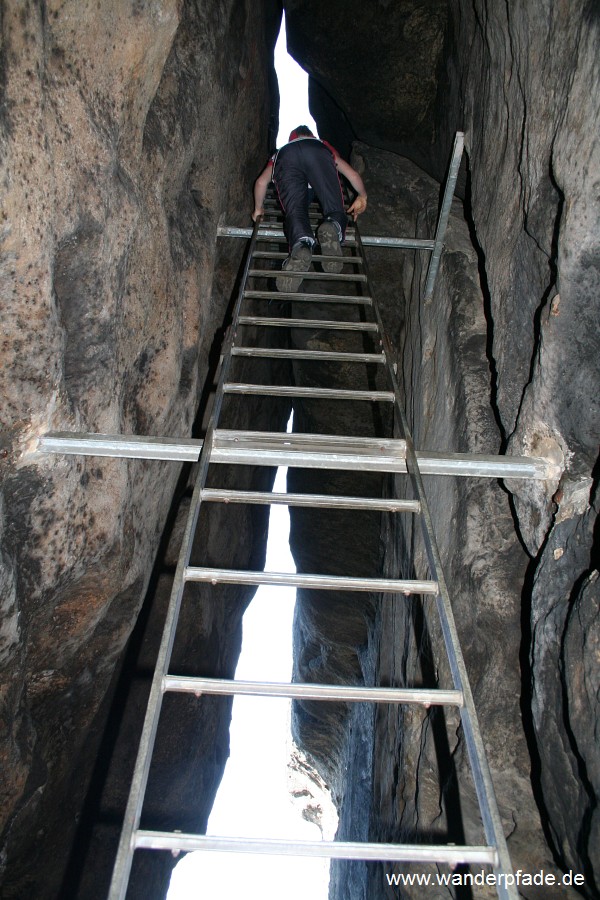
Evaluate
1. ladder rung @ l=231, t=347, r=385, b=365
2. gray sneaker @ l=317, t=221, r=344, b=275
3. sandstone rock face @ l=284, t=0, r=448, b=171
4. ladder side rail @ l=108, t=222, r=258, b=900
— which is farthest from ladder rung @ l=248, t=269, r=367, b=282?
sandstone rock face @ l=284, t=0, r=448, b=171

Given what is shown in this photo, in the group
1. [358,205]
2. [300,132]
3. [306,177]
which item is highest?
[300,132]

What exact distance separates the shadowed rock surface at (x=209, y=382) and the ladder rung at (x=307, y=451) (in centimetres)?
75

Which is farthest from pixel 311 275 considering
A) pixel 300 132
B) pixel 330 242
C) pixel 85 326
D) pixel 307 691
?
pixel 307 691

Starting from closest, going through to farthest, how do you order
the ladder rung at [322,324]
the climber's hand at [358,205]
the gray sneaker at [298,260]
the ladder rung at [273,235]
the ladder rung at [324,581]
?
the ladder rung at [324,581]
the ladder rung at [322,324]
the gray sneaker at [298,260]
the ladder rung at [273,235]
the climber's hand at [358,205]

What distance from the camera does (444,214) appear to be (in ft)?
16.3

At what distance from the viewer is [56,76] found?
110 inches

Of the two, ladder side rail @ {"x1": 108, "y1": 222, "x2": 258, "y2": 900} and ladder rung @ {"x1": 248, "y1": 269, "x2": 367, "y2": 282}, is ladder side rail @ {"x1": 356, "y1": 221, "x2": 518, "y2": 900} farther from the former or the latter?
ladder rung @ {"x1": 248, "y1": 269, "x2": 367, "y2": 282}

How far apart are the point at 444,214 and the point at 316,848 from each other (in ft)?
14.7

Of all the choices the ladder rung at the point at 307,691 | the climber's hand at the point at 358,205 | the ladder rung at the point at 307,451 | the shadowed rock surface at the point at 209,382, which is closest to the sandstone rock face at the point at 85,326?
the shadowed rock surface at the point at 209,382

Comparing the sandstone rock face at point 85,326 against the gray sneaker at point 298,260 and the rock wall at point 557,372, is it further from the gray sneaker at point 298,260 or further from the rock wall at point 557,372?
the rock wall at point 557,372

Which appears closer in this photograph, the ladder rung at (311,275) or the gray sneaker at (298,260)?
the ladder rung at (311,275)

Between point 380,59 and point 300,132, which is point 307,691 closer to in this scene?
point 300,132

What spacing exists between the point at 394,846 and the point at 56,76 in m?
3.05

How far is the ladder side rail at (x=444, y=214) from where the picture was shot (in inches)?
188
